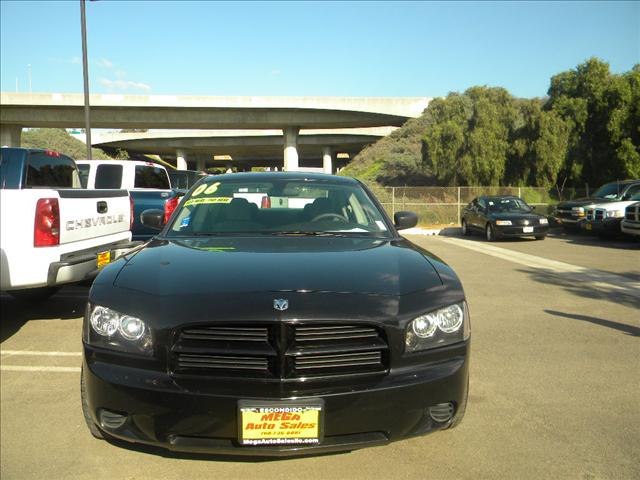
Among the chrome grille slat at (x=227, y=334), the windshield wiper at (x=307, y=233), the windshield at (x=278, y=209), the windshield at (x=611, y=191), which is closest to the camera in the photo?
the chrome grille slat at (x=227, y=334)

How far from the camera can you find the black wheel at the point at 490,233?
57.7ft

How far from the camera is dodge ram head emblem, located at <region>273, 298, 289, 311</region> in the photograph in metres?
2.47

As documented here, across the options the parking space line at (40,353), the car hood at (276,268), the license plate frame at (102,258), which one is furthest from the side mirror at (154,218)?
the license plate frame at (102,258)

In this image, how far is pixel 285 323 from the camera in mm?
2439

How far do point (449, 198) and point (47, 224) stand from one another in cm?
2257

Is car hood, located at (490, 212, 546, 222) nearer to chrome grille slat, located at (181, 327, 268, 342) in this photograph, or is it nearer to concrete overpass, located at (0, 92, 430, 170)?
chrome grille slat, located at (181, 327, 268, 342)

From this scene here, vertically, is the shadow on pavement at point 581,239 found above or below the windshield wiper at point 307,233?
below

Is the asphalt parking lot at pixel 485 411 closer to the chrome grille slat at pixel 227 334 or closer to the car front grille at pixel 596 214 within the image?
the chrome grille slat at pixel 227 334

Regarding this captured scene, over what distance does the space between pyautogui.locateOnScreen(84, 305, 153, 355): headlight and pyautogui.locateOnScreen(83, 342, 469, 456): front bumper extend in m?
0.10

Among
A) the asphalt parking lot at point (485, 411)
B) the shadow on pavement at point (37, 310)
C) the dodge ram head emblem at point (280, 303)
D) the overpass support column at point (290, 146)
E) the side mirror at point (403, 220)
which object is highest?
the overpass support column at point (290, 146)

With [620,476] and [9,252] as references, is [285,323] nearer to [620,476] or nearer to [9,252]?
[620,476]

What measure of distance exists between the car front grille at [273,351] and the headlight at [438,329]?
173 mm

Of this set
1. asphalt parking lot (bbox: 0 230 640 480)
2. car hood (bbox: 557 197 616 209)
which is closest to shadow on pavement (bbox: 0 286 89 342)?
asphalt parking lot (bbox: 0 230 640 480)

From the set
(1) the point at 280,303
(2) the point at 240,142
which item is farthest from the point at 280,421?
(2) the point at 240,142
